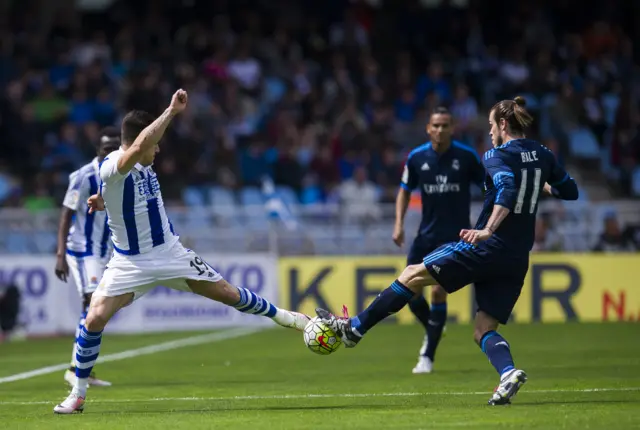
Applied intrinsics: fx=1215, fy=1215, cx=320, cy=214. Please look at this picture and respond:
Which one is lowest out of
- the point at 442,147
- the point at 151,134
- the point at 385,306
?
the point at 385,306

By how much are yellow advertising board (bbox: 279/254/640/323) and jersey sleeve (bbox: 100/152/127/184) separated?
1041 centimetres

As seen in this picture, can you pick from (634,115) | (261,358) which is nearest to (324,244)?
(261,358)

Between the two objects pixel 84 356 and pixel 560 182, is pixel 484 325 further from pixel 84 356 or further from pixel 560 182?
pixel 84 356

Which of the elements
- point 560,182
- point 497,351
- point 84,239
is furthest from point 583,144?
point 497,351

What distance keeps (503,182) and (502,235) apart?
45 cm

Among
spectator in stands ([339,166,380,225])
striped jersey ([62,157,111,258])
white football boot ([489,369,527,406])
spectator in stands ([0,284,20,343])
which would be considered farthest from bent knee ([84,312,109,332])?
spectator in stands ([339,166,380,225])

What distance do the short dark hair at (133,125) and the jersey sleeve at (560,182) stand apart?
3.07 meters

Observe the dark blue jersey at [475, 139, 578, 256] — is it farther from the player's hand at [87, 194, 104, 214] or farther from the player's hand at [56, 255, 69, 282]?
the player's hand at [56, 255, 69, 282]

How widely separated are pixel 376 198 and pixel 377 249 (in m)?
1.64

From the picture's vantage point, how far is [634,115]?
23938 mm

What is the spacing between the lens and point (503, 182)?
29.2 ft

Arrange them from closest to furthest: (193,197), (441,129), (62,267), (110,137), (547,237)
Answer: (110,137), (62,267), (441,129), (547,237), (193,197)

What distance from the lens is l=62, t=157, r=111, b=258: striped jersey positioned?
1162 centimetres

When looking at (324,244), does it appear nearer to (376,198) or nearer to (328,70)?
(376,198)
